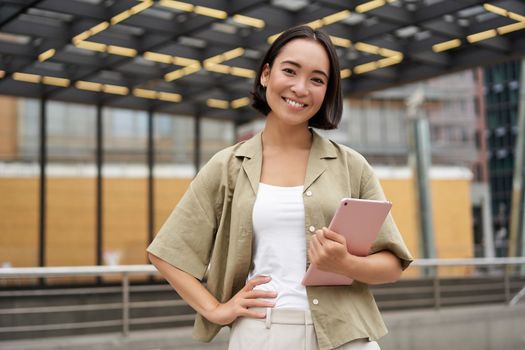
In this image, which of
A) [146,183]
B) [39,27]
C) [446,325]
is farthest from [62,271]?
[146,183]

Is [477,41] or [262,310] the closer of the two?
[262,310]

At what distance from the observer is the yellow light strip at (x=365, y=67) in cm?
1371

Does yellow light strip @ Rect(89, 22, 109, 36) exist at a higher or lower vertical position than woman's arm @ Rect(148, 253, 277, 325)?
higher

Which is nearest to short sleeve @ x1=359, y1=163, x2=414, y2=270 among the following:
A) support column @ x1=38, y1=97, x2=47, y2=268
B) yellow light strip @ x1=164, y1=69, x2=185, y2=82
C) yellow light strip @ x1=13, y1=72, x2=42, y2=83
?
yellow light strip @ x1=164, y1=69, x2=185, y2=82

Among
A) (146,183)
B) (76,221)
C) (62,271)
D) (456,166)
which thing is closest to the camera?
(62,271)

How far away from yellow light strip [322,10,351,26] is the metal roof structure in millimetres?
16

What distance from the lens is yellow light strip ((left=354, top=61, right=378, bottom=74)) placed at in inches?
540

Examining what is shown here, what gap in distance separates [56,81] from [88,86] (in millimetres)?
707

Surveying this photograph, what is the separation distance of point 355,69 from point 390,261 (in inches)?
494

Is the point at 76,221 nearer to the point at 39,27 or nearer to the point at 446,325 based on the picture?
the point at 39,27

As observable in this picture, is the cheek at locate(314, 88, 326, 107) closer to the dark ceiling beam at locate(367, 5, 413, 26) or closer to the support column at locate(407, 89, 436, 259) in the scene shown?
the dark ceiling beam at locate(367, 5, 413, 26)

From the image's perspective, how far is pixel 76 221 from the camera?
1534cm

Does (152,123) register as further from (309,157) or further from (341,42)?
(309,157)

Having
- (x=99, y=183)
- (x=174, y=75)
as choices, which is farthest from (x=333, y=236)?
(x=99, y=183)
